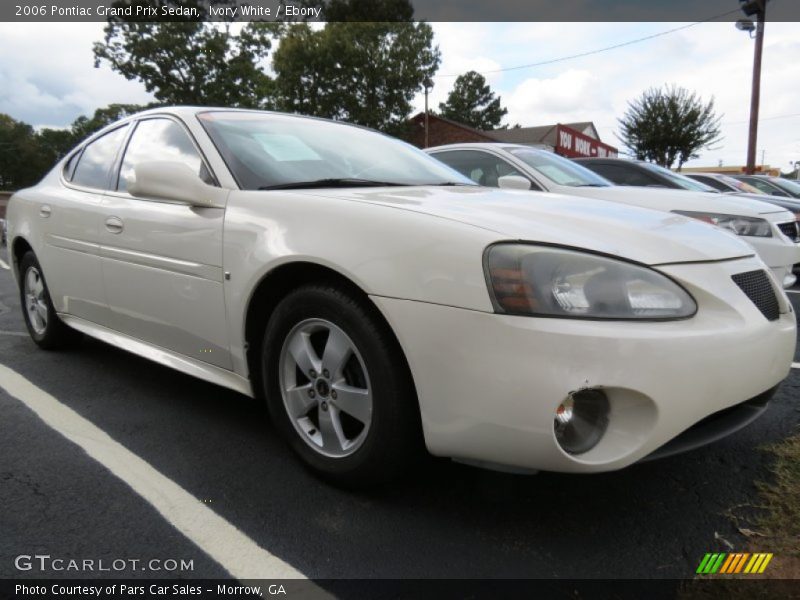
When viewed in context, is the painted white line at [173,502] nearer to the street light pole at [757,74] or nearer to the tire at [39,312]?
the tire at [39,312]

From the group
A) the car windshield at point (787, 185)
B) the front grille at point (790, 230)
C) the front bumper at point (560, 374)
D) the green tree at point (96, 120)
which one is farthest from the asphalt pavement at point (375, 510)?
the green tree at point (96, 120)

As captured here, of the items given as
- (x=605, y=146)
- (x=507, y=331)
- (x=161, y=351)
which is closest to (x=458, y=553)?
(x=507, y=331)

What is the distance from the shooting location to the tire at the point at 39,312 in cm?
364

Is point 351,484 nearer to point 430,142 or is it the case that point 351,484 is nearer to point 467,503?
point 467,503

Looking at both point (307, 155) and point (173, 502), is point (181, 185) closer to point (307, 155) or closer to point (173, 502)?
point (307, 155)

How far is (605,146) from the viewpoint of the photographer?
31750mm

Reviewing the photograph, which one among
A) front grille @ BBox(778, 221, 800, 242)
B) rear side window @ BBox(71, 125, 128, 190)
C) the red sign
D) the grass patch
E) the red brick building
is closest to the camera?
the grass patch

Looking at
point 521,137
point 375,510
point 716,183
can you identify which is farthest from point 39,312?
point 521,137

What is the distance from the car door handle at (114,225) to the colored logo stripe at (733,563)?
263 cm

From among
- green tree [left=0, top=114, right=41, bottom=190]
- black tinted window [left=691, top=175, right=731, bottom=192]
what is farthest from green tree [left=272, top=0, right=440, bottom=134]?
green tree [left=0, top=114, right=41, bottom=190]

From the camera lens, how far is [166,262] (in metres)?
2.47

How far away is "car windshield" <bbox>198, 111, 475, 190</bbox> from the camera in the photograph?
243 centimetres

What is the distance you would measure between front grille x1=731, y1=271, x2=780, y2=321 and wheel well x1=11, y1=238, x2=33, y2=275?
3882mm

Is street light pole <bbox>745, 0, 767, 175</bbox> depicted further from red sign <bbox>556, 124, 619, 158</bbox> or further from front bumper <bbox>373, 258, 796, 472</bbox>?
front bumper <bbox>373, 258, 796, 472</bbox>
